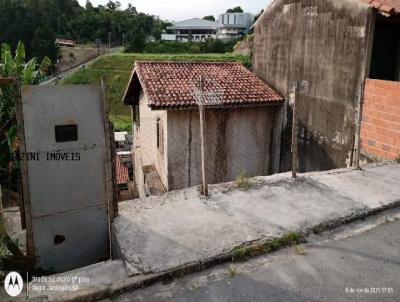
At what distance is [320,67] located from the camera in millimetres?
10195

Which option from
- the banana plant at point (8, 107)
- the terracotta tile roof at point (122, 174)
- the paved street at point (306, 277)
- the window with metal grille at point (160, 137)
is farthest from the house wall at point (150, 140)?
the paved street at point (306, 277)

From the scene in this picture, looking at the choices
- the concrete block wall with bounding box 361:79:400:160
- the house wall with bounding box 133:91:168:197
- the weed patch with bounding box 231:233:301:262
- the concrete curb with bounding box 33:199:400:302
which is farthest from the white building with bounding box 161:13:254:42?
the concrete curb with bounding box 33:199:400:302

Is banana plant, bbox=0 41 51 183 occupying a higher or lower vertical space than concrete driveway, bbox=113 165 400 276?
higher

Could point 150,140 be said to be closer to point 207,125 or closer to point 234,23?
point 207,125

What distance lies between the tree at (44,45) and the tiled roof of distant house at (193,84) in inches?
1589

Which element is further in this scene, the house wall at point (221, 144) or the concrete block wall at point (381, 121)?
the house wall at point (221, 144)

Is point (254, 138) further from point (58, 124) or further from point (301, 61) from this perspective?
point (58, 124)

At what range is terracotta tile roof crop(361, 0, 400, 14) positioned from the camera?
8073 mm

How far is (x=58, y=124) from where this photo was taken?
12.9 feet

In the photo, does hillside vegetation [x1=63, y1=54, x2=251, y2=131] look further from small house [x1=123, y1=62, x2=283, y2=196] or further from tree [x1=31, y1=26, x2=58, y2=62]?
small house [x1=123, y1=62, x2=283, y2=196]

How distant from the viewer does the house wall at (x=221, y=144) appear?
10.5 meters

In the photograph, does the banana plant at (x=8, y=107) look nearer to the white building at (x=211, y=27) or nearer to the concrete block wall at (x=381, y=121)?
the concrete block wall at (x=381, y=121)

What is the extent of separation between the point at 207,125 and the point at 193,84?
1.42 meters

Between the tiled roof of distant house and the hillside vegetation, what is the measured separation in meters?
22.4
